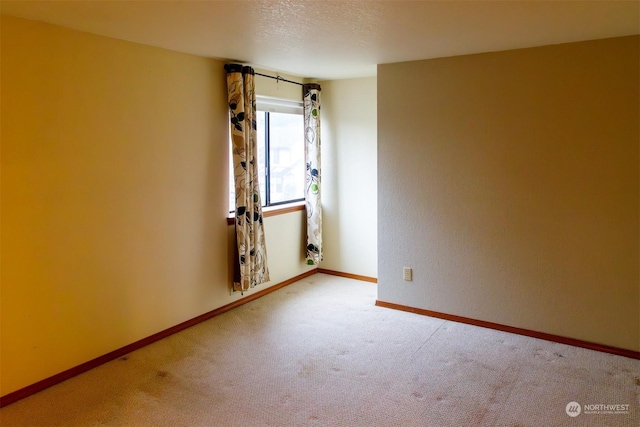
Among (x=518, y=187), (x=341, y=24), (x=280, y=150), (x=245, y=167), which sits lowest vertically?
(x=518, y=187)

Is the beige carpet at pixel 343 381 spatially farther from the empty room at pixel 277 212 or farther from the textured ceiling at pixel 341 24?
the textured ceiling at pixel 341 24

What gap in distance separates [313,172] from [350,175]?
0.39 meters

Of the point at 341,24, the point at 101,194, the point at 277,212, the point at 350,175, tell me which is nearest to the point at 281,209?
the point at 277,212

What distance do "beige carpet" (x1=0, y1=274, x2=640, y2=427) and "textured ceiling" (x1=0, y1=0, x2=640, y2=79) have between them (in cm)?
212

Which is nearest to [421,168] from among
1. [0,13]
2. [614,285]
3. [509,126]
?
[509,126]

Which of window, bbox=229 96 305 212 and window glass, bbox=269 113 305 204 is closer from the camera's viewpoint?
window, bbox=229 96 305 212

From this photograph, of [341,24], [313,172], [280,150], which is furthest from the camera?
[313,172]

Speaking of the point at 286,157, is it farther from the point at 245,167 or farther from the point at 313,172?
the point at 245,167

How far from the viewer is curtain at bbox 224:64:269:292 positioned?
150 inches

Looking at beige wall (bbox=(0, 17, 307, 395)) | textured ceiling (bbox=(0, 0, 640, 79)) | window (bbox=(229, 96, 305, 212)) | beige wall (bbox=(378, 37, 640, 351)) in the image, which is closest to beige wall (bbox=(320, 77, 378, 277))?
window (bbox=(229, 96, 305, 212))

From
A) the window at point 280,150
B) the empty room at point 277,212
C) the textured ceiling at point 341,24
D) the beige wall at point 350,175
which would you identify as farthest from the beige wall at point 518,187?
the window at point 280,150

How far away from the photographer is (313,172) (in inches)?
193

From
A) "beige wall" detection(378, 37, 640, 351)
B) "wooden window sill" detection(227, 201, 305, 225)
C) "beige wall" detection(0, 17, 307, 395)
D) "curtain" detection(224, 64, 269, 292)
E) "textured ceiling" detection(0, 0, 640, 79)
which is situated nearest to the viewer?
"textured ceiling" detection(0, 0, 640, 79)

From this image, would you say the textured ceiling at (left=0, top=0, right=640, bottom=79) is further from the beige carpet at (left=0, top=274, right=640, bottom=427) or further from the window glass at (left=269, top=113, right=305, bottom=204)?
the beige carpet at (left=0, top=274, right=640, bottom=427)
